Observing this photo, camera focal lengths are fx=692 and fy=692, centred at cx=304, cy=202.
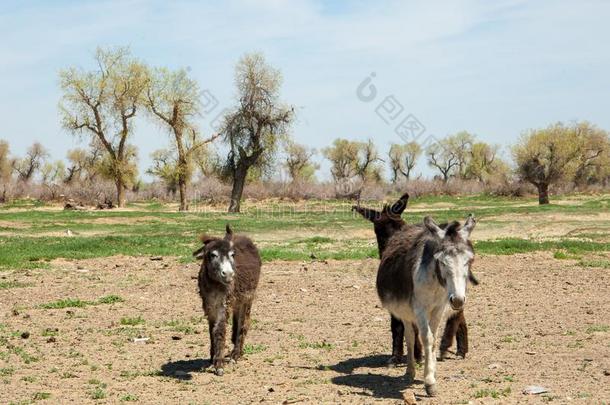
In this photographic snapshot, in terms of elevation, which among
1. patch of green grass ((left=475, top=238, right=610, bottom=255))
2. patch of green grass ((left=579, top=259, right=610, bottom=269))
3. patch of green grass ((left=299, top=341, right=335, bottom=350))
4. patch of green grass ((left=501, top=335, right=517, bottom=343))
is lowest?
patch of green grass ((left=299, top=341, right=335, bottom=350))

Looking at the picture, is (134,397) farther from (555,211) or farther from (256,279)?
(555,211)

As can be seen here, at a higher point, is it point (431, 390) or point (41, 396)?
point (431, 390)

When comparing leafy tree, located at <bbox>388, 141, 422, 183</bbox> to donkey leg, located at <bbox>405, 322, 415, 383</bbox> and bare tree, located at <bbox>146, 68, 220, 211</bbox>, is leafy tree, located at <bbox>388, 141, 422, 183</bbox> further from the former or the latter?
donkey leg, located at <bbox>405, 322, 415, 383</bbox>

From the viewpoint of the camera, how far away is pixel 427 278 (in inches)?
299

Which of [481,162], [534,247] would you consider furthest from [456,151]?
[534,247]

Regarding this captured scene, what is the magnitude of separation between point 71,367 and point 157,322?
3.30m

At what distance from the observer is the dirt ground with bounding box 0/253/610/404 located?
785cm

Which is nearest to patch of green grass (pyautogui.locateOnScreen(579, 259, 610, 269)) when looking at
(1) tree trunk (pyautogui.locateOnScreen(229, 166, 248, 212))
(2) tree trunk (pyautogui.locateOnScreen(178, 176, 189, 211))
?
(1) tree trunk (pyautogui.locateOnScreen(229, 166, 248, 212))

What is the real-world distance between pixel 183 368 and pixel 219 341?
0.69 metres

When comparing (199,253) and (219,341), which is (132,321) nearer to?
(199,253)

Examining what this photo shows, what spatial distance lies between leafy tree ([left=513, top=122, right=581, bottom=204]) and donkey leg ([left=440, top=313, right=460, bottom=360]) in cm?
4800

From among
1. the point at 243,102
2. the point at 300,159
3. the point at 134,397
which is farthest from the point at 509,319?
the point at 300,159

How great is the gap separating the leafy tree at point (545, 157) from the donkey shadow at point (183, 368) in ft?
161

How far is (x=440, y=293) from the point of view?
761 cm
